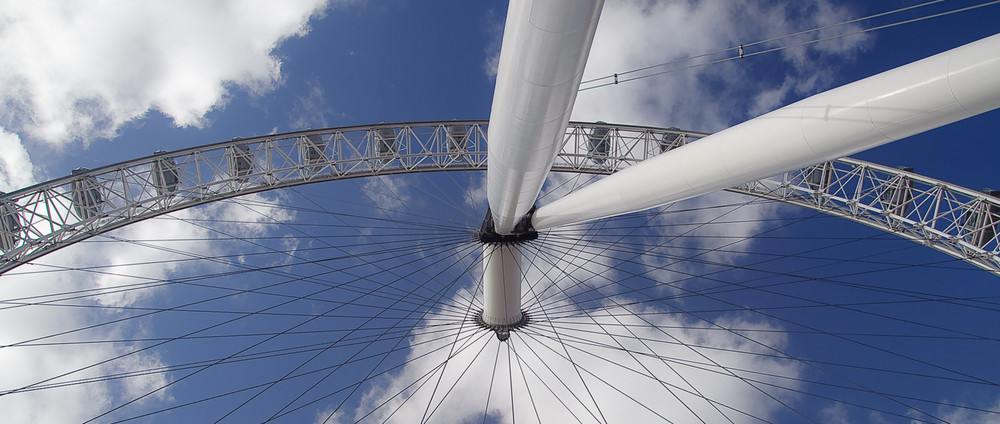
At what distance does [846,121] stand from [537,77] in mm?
3074

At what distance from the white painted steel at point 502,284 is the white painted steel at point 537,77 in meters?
10.6

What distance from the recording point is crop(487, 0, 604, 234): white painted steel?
4559 mm

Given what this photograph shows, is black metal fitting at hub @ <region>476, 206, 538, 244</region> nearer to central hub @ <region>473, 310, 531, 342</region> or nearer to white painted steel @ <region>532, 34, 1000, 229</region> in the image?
central hub @ <region>473, 310, 531, 342</region>

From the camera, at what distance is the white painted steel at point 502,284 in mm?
18750

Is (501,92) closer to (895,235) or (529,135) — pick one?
(529,135)

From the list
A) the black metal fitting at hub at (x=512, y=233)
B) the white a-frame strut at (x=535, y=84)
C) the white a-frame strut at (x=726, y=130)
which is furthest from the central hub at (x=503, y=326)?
the white a-frame strut at (x=726, y=130)

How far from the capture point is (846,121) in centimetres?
453

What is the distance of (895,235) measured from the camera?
1839 cm

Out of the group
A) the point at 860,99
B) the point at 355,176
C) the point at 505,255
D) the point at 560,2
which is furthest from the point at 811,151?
the point at 355,176

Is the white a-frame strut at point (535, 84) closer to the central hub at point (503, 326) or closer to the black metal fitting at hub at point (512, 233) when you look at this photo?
the black metal fitting at hub at point (512, 233)

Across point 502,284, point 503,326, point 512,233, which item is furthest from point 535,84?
point 503,326

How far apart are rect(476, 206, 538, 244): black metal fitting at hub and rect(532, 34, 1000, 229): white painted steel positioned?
9.97 meters

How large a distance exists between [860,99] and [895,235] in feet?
→ 60.8

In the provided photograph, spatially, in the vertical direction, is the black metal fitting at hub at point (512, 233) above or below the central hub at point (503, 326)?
above
